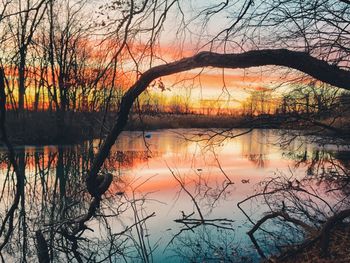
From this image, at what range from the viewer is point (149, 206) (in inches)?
328

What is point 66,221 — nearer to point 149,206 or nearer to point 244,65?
point 149,206

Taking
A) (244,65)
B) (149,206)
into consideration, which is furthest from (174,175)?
(244,65)

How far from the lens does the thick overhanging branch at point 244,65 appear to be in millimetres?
3104

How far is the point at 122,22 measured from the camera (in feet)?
12.1

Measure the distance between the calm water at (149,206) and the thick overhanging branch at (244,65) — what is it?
0.85 m

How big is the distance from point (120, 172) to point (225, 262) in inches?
289

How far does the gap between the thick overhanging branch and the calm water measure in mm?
848

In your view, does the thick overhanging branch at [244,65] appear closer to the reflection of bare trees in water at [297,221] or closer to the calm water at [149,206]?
the calm water at [149,206]

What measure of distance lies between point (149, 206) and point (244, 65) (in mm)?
5519

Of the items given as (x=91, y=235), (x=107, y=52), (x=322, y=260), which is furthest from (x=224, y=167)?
(x=107, y=52)

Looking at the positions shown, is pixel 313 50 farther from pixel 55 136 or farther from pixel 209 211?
pixel 55 136

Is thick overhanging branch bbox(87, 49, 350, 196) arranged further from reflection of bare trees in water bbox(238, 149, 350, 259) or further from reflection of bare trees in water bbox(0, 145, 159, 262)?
reflection of bare trees in water bbox(238, 149, 350, 259)

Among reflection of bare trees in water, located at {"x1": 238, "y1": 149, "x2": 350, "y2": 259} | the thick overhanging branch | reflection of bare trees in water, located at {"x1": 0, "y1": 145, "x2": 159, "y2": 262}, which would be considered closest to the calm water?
reflection of bare trees in water, located at {"x1": 0, "y1": 145, "x2": 159, "y2": 262}

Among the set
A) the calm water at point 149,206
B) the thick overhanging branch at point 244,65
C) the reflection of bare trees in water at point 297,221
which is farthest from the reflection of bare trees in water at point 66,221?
the reflection of bare trees in water at point 297,221
